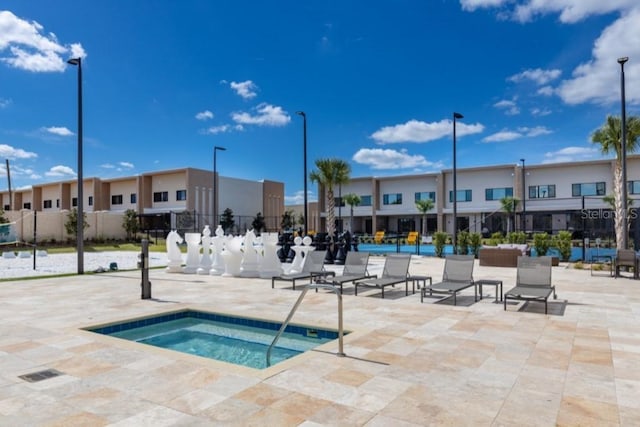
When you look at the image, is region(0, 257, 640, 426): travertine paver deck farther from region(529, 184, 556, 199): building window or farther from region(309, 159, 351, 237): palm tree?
region(529, 184, 556, 199): building window

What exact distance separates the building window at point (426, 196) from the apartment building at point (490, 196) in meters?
0.11

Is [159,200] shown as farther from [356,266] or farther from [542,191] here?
[356,266]

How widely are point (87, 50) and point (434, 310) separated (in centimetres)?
1591

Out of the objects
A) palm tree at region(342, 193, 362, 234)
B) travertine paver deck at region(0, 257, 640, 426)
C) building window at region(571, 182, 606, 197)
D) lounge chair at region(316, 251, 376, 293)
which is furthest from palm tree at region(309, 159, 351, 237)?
travertine paver deck at region(0, 257, 640, 426)

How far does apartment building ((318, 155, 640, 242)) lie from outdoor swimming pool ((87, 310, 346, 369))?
32.0 m

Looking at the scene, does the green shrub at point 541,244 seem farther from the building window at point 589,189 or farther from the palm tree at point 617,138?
the building window at point 589,189

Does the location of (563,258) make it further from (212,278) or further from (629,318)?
(212,278)

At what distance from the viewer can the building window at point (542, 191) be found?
4109 cm

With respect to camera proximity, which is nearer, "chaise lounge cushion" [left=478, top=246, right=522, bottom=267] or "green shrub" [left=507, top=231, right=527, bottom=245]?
"chaise lounge cushion" [left=478, top=246, right=522, bottom=267]

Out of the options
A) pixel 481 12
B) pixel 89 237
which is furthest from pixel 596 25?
pixel 89 237

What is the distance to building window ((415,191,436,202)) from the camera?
47.4m

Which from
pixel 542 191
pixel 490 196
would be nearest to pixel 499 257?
pixel 542 191

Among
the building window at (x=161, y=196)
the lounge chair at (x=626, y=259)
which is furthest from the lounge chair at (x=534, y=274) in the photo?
A: the building window at (x=161, y=196)

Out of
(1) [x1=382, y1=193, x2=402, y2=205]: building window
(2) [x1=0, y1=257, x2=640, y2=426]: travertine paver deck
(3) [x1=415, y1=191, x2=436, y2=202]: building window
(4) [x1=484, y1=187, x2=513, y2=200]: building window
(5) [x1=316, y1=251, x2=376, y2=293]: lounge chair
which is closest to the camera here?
(2) [x1=0, y1=257, x2=640, y2=426]: travertine paver deck
